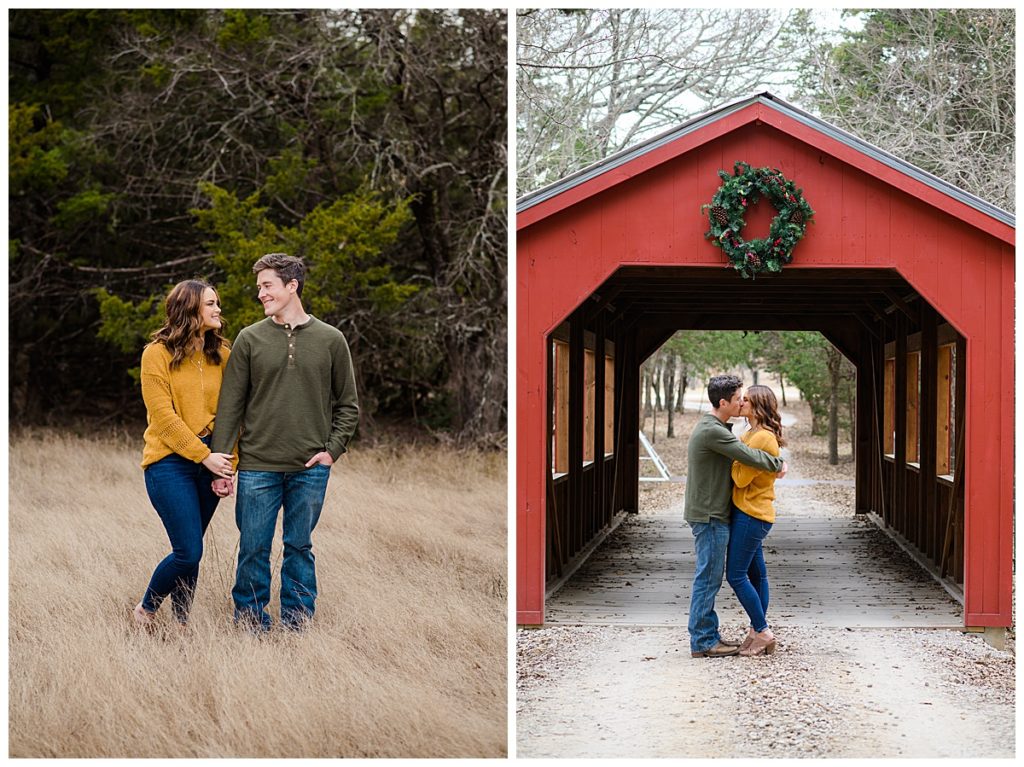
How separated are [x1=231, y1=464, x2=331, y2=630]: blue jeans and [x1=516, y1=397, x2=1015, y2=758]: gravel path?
1.03m

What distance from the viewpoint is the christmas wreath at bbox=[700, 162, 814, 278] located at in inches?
232

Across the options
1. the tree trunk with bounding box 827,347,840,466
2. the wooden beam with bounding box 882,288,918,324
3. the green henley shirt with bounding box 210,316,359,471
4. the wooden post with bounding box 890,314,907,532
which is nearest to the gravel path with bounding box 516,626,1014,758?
the green henley shirt with bounding box 210,316,359,471

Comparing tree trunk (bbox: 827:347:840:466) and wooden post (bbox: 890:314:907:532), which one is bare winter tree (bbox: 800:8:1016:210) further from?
tree trunk (bbox: 827:347:840:466)

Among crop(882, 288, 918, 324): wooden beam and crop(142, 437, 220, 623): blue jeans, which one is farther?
crop(882, 288, 918, 324): wooden beam

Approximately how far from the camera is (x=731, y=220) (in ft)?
19.4

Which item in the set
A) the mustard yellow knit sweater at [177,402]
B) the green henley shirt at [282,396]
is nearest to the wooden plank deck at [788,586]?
the green henley shirt at [282,396]

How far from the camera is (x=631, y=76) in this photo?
51.5 ft

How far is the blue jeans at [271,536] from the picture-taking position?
4.29m

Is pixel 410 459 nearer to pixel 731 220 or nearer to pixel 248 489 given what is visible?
pixel 731 220

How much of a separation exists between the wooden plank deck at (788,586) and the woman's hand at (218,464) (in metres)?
2.89

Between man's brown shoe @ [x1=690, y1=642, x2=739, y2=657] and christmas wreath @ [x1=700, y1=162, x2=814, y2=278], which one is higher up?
christmas wreath @ [x1=700, y1=162, x2=814, y2=278]

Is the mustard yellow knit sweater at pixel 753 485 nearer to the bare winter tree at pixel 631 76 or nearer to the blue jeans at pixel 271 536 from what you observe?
the blue jeans at pixel 271 536

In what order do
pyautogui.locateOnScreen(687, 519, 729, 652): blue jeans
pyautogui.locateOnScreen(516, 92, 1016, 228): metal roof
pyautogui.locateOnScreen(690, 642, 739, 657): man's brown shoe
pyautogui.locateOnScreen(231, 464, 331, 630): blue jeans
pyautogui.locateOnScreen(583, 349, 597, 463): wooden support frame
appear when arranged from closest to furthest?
pyautogui.locateOnScreen(231, 464, 331, 630): blue jeans → pyautogui.locateOnScreen(687, 519, 729, 652): blue jeans → pyautogui.locateOnScreen(690, 642, 739, 657): man's brown shoe → pyautogui.locateOnScreen(516, 92, 1016, 228): metal roof → pyautogui.locateOnScreen(583, 349, 597, 463): wooden support frame

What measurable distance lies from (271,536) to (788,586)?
441 centimetres
